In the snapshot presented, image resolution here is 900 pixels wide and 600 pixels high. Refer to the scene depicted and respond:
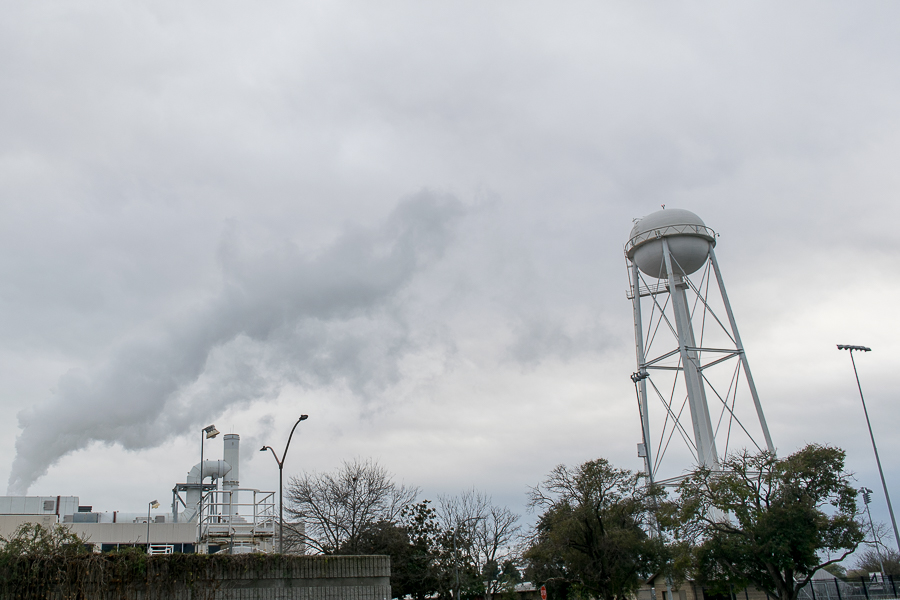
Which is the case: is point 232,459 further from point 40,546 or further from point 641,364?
point 40,546

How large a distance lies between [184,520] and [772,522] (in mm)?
33932

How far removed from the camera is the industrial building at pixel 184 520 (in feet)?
81.6

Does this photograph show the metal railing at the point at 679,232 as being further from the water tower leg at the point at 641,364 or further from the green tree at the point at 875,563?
the green tree at the point at 875,563

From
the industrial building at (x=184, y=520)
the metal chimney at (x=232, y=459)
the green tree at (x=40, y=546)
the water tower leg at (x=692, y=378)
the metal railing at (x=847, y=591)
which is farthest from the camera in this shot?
the metal chimney at (x=232, y=459)

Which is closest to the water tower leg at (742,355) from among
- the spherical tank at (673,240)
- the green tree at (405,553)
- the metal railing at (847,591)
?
the spherical tank at (673,240)

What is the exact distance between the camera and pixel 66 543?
1551 centimetres

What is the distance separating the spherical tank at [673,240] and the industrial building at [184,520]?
1001 inches

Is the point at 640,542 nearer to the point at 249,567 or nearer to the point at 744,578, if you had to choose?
the point at 744,578

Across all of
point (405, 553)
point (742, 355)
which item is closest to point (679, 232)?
point (742, 355)

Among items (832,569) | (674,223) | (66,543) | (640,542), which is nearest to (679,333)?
(674,223)

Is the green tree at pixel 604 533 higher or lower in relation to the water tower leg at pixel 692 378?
lower

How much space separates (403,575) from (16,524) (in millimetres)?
24760

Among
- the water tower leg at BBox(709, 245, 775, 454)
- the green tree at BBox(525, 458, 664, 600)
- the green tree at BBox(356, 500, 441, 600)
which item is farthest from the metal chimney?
the water tower leg at BBox(709, 245, 775, 454)

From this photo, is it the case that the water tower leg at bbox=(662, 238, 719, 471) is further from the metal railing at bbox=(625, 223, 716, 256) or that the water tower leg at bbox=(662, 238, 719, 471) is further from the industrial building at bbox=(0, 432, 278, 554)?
the industrial building at bbox=(0, 432, 278, 554)
